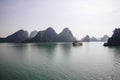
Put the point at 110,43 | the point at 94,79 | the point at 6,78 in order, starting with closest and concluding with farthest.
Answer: the point at 94,79, the point at 6,78, the point at 110,43

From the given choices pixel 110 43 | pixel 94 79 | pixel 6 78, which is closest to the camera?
pixel 94 79

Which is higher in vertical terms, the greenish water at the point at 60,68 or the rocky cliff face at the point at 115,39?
the rocky cliff face at the point at 115,39

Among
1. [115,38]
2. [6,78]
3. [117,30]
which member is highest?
[117,30]

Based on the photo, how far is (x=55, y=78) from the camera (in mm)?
21359

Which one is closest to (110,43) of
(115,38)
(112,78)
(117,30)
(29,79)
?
(115,38)

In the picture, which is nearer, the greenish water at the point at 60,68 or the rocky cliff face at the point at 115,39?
the greenish water at the point at 60,68

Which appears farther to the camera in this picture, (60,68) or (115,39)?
(115,39)

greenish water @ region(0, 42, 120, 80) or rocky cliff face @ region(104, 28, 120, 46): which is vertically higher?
rocky cliff face @ region(104, 28, 120, 46)

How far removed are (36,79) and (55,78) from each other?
13.6ft

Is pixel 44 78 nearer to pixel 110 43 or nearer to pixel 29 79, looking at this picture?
pixel 29 79

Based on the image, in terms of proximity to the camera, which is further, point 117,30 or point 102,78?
point 117,30

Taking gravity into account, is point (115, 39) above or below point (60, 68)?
above

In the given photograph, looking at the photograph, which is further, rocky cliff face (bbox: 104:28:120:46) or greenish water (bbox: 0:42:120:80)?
rocky cliff face (bbox: 104:28:120:46)

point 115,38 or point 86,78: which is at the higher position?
point 115,38
